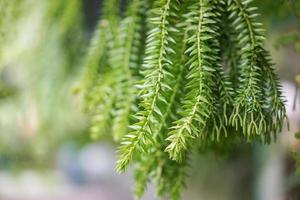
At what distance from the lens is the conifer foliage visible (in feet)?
1.22

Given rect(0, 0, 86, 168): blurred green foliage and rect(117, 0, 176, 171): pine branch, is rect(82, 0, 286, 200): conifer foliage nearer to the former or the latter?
rect(117, 0, 176, 171): pine branch

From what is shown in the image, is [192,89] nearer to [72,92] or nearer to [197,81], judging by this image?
[197,81]

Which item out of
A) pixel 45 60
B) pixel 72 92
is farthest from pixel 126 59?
pixel 45 60

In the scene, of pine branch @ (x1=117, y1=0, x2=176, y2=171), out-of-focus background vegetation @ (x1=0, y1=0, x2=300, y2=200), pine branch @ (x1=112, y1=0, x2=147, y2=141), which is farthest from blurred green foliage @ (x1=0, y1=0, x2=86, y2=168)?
pine branch @ (x1=117, y1=0, x2=176, y2=171)

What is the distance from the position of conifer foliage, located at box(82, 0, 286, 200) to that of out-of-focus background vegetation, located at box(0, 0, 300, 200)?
0.28ft

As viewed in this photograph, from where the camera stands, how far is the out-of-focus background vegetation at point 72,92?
2.39ft

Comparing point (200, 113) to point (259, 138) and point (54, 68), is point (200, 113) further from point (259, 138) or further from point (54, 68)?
point (54, 68)

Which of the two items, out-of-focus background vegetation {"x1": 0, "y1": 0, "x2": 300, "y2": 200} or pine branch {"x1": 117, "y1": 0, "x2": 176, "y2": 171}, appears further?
out-of-focus background vegetation {"x1": 0, "y1": 0, "x2": 300, "y2": 200}

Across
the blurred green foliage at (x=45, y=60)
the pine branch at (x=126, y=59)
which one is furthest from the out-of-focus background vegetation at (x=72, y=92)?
the pine branch at (x=126, y=59)

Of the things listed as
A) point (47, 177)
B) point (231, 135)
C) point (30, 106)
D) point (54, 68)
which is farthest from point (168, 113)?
point (47, 177)

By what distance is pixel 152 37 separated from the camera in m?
0.41

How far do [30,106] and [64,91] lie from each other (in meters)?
0.11

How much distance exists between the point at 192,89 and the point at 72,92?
0.94 feet

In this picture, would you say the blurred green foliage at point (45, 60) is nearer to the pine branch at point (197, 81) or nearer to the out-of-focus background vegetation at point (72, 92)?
the out-of-focus background vegetation at point (72, 92)
